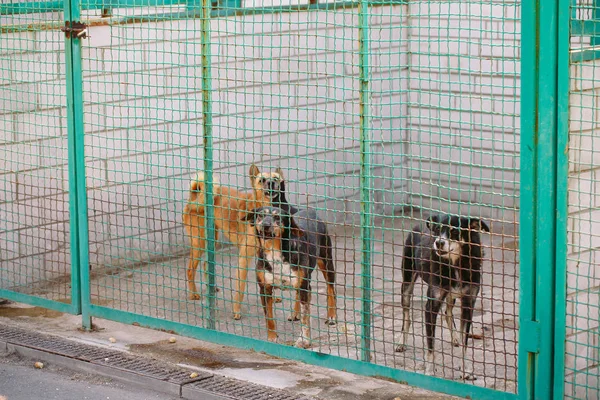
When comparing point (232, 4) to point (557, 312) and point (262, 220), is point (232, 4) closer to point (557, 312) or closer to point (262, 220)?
point (262, 220)

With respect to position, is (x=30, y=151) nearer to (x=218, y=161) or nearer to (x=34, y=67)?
(x=34, y=67)

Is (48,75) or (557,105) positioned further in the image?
(48,75)

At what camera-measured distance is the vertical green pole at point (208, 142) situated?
642 centimetres

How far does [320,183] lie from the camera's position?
7059 mm

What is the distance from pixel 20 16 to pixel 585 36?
4.62 meters

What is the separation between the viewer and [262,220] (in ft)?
21.6

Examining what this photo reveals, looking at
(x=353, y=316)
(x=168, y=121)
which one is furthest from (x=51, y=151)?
(x=353, y=316)

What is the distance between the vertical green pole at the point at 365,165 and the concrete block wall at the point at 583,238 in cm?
121

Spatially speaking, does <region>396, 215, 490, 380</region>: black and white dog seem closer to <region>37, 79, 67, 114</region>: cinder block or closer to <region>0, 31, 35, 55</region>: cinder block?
<region>37, 79, 67, 114</region>: cinder block

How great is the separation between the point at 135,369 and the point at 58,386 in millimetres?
479

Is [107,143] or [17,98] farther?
[107,143]

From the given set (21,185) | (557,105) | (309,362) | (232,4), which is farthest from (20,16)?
(557,105)

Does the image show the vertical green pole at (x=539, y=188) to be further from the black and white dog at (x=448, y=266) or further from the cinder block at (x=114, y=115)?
the cinder block at (x=114, y=115)

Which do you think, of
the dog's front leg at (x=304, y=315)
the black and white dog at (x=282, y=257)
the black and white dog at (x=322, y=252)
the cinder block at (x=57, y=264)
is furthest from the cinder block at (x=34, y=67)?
the dog's front leg at (x=304, y=315)
